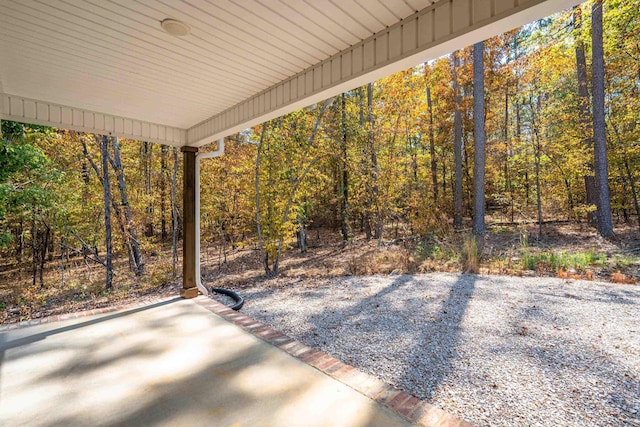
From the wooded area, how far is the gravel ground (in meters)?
2.53

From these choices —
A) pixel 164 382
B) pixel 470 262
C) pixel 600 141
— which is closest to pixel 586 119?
pixel 600 141

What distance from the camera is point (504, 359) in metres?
2.45

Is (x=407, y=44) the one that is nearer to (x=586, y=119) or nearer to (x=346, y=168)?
(x=346, y=168)

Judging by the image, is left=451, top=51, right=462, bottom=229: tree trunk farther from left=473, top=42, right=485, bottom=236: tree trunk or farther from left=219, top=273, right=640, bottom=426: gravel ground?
left=219, top=273, right=640, bottom=426: gravel ground

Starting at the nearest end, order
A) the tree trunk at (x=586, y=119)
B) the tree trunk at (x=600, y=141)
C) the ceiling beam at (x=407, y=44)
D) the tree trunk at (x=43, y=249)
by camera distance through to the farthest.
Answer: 1. the ceiling beam at (x=407, y=44)
2. the tree trunk at (x=43, y=249)
3. the tree trunk at (x=600, y=141)
4. the tree trunk at (x=586, y=119)

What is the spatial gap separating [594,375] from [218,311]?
3.57m

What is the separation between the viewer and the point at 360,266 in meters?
5.92

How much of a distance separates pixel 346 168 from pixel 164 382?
22.0 ft

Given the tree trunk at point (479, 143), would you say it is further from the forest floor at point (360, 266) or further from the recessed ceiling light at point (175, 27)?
the recessed ceiling light at point (175, 27)

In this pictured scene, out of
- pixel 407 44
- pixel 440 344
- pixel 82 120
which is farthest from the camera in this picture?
pixel 82 120

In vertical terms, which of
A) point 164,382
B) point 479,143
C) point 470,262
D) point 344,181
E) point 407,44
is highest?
point 479,143

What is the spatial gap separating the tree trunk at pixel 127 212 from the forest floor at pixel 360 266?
388 millimetres

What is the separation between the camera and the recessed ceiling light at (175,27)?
188 cm

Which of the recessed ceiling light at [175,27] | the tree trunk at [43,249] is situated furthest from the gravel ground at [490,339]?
the tree trunk at [43,249]
